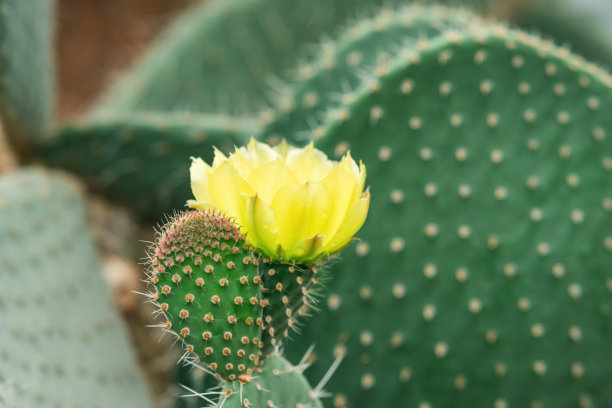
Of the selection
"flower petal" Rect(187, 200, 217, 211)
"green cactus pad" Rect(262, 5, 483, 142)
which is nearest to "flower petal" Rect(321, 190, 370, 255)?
"flower petal" Rect(187, 200, 217, 211)

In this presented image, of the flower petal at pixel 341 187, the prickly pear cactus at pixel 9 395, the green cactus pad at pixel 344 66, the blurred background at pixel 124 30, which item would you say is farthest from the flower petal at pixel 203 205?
the blurred background at pixel 124 30

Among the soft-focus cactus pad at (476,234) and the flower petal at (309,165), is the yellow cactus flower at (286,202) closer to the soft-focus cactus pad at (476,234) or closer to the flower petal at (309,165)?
the flower petal at (309,165)

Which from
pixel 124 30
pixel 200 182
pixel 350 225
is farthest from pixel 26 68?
pixel 124 30

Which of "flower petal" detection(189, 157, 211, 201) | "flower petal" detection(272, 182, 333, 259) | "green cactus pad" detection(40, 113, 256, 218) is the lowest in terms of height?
"green cactus pad" detection(40, 113, 256, 218)

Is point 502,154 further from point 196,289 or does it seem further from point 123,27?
point 123,27

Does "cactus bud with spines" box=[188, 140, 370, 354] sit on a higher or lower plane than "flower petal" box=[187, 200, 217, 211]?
higher

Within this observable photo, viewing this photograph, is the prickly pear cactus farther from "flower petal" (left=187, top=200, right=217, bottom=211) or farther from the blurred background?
the blurred background
